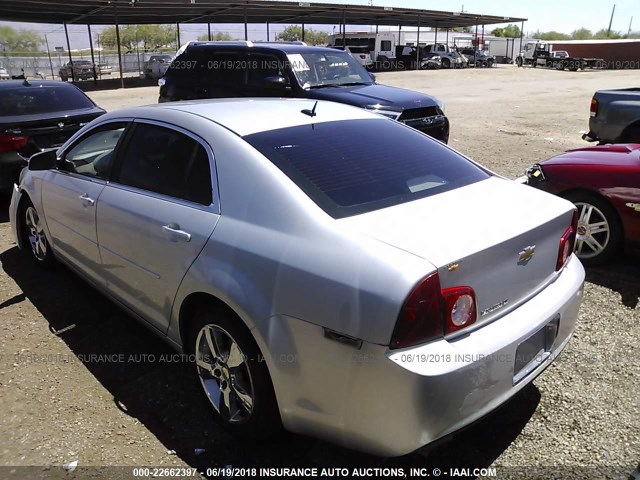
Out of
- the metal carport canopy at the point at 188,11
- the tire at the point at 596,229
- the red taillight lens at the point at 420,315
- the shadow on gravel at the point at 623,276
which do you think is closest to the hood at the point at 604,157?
the tire at the point at 596,229

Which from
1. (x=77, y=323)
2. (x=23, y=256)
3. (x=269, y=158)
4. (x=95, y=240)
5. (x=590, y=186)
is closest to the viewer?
(x=269, y=158)

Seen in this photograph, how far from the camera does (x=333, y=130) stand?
10.3 ft

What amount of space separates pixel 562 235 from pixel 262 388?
166cm

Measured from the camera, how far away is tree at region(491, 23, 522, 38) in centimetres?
10300

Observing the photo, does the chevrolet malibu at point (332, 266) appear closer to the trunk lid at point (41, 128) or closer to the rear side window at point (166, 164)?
the rear side window at point (166, 164)

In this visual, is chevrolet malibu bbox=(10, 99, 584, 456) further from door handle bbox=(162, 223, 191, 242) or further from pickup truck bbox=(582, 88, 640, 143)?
pickup truck bbox=(582, 88, 640, 143)

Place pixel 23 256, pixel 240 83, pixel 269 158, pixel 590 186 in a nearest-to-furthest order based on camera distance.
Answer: pixel 269 158, pixel 590 186, pixel 23 256, pixel 240 83

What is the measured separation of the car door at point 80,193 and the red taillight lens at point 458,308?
2.45 meters

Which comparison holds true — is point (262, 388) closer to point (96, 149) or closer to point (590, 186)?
point (96, 149)

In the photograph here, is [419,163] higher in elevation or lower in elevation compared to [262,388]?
higher

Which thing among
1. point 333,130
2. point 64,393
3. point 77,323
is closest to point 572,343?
point 333,130

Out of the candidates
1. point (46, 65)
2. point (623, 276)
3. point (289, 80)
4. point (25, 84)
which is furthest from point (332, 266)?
point (46, 65)

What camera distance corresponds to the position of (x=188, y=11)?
104ft

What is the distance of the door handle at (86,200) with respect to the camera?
357cm
